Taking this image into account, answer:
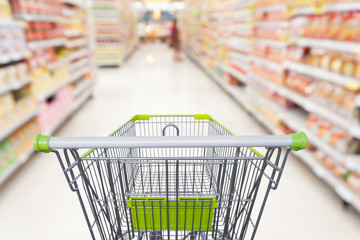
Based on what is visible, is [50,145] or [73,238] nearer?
[50,145]

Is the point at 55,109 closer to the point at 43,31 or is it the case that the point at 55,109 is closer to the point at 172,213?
the point at 43,31

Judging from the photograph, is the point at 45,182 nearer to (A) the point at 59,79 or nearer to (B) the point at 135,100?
(A) the point at 59,79

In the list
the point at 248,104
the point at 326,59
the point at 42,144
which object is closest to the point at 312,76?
the point at 326,59

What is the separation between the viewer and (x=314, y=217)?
215 centimetres

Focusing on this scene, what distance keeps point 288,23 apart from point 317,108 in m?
1.24

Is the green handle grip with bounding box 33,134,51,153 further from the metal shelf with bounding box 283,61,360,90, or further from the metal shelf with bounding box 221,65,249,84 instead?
the metal shelf with bounding box 221,65,249,84

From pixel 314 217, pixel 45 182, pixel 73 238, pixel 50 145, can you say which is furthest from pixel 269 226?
pixel 45 182

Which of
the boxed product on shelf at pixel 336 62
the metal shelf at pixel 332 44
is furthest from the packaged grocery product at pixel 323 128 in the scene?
the metal shelf at pixel 332 44

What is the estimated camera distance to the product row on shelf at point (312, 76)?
7.23 ft

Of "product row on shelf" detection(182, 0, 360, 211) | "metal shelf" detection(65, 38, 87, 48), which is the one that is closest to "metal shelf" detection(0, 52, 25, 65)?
"metal shelf" detection(65, 38, 87, 48)

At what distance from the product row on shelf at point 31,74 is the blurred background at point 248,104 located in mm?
14

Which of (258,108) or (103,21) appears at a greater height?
(103,21)

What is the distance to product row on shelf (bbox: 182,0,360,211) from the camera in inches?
86.8

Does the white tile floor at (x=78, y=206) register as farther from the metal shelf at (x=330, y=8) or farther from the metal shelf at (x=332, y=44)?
the metal shelf at (x=330, y=8)
